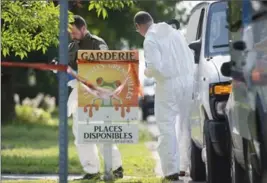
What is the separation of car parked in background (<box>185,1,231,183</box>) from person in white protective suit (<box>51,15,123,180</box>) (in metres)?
0.98

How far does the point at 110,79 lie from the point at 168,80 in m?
0.75

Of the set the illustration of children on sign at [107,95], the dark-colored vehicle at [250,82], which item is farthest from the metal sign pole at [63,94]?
the illustration of children on sign at [107,95]

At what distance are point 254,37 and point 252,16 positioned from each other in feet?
0.69

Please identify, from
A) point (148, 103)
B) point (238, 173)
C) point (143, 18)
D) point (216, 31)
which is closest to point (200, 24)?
point (143, 18)

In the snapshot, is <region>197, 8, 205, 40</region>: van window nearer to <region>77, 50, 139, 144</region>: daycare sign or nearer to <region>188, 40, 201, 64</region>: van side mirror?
<region>188, 40, 201, 64</region>: van side mirror

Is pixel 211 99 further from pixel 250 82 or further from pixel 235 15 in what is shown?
pixel 250 82

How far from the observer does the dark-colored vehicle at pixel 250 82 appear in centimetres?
760

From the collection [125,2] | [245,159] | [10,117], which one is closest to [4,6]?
[125,2]

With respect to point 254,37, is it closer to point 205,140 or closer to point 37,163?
point 205,140

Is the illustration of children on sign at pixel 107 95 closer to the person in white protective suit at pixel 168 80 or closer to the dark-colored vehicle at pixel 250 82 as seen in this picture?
the person in white protective suit at pixel 168 80

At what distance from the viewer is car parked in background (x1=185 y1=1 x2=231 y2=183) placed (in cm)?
1032

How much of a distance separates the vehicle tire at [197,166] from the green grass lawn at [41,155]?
74 cm

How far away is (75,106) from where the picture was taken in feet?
40.7

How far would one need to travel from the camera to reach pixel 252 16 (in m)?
7.88
